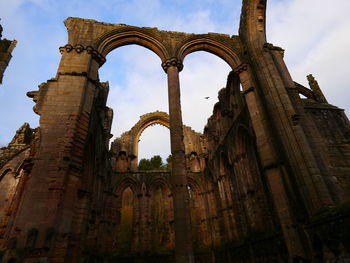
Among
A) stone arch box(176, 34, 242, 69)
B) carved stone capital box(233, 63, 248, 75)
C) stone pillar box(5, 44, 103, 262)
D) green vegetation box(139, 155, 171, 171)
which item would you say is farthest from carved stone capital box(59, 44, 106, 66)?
green vegetation box(139, 155, 171, 171)

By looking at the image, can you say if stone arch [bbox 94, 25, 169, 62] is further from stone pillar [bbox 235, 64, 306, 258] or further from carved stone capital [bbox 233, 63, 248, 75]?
stone pillar [bbox 235, 64, 306, 258]

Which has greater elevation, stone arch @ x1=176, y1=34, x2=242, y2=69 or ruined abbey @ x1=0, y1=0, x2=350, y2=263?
stone arch @ x1=176, y1=34, x2=242, y2=69

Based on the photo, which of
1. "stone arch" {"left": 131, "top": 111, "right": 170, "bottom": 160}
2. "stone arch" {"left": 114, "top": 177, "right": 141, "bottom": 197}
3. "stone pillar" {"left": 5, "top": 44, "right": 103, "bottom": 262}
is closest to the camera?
"stone pillar" {"left": 5, "top": 44, "right": 103, "bottom": 262}

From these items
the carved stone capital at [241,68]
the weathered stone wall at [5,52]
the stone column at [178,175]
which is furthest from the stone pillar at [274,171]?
the weathered stone wall at [5,52]

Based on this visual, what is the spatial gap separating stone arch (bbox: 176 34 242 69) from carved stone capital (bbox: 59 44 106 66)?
120 inches

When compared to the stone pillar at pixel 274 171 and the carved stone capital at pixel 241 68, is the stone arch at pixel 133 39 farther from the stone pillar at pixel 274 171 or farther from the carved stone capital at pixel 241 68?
the stone pillar at pixel 274 171

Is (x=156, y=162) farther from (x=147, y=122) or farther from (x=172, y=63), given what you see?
(x=172, y=63)

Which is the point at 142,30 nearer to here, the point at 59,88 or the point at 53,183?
the point at 59,88

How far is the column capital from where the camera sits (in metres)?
8.66

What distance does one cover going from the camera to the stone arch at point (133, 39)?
8836 millimetres

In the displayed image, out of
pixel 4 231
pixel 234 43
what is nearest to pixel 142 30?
pixel 234 43

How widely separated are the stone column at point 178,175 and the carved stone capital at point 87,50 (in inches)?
91.1

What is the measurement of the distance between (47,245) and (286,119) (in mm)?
7000

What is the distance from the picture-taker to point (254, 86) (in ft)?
27.5
